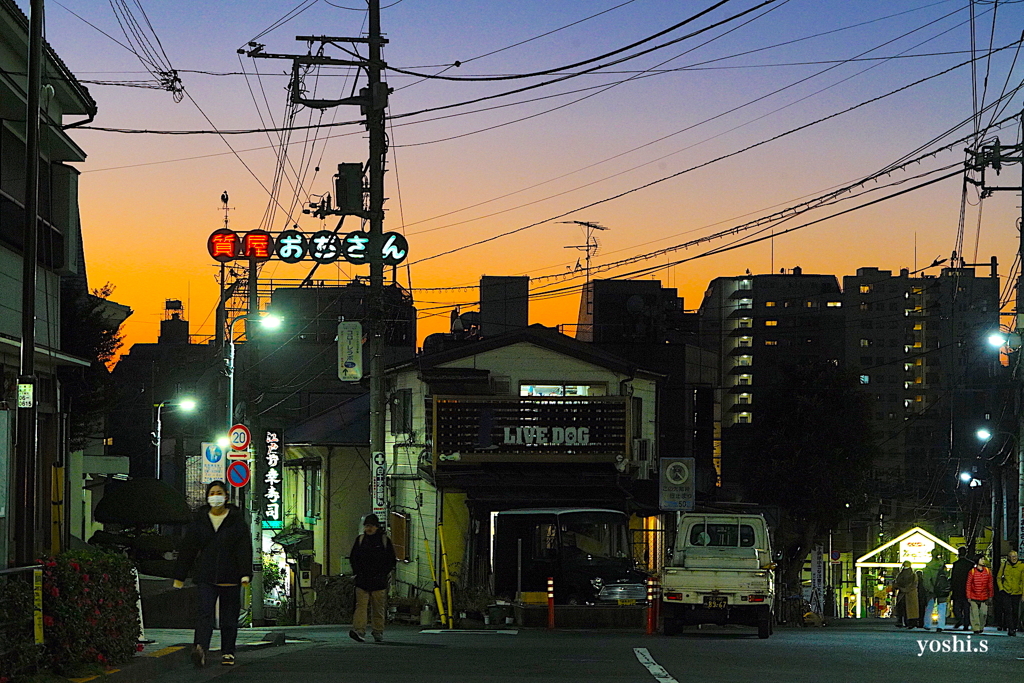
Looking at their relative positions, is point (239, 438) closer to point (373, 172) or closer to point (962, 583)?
point (373, 172)

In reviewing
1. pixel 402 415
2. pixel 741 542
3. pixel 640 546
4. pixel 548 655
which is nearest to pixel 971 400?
pixel 640 546

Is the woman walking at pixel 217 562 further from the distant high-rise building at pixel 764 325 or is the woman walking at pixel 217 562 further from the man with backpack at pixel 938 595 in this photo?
the distant high-rise building at pixel 764 325

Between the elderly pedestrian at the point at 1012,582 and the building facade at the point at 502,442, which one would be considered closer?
the elderly pedestrian at the point at 1012,582

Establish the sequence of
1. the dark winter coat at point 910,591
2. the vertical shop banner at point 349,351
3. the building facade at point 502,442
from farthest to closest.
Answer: the building facade at point 502,442 → the vertical shop banner at point 349,351 → the dark winter coat at point 910,591

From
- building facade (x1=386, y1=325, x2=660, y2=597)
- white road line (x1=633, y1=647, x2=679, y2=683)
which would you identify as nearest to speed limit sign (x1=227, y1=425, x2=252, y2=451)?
building facade (x1=386, y1=325, x2=660, y2=597)

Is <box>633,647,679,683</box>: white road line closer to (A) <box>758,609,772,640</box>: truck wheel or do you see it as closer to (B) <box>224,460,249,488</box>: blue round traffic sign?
(A) <box>758,609,772,640</box>: truck wheel

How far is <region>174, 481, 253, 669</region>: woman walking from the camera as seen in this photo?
1312 centimetres

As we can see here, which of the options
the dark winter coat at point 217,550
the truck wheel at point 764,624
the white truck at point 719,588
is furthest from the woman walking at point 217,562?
the truck wheel at point 764,624

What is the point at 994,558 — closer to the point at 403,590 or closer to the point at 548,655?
the point at 403,590

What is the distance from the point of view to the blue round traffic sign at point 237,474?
95.7 feet

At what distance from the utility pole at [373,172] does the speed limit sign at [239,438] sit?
3211 mm

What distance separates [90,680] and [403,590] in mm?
29720

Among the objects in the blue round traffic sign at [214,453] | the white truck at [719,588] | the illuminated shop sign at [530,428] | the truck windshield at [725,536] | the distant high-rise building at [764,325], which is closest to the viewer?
the white truck at [719,588]

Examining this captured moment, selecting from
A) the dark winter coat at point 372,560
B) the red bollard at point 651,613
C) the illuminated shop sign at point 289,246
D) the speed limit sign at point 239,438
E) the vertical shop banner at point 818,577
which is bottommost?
the vertical shop banner at point 818,577
